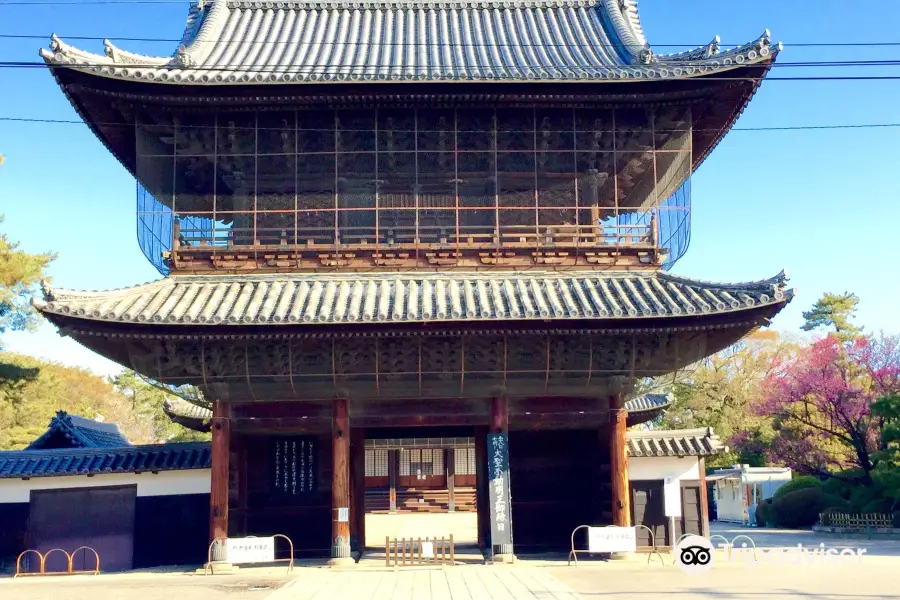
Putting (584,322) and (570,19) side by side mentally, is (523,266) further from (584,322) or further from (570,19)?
(570,19)

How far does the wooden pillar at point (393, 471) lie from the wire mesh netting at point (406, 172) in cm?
3471

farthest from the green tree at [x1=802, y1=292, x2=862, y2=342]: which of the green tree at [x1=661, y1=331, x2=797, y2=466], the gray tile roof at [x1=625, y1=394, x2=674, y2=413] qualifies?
the gray tile roof at [x1=625, y1=394, x2=674, y2=413]

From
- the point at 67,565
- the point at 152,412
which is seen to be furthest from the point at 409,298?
the point at 152,412

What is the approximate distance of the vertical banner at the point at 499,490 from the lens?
57.0 feet

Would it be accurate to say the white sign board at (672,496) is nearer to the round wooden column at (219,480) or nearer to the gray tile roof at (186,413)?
the round wooden column at (219,480)

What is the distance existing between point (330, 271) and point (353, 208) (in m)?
1.61

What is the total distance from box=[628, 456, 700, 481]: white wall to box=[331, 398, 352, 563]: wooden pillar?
26.0 feet

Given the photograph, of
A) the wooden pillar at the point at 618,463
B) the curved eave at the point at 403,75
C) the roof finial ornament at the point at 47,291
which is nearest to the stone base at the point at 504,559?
the wooden pillar at the point at 618,463

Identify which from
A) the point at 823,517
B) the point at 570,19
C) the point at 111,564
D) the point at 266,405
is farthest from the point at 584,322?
the point at 823,517

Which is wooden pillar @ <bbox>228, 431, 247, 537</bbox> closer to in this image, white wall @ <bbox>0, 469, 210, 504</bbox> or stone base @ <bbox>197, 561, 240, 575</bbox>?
white wall @ <bbox>0, 469, 210, 504</bbox>

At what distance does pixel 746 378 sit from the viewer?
49031 millimetres

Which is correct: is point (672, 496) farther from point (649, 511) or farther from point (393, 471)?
point (393, 471)

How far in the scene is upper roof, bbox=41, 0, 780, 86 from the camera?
57.7ft

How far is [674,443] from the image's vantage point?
2162 centimetres
